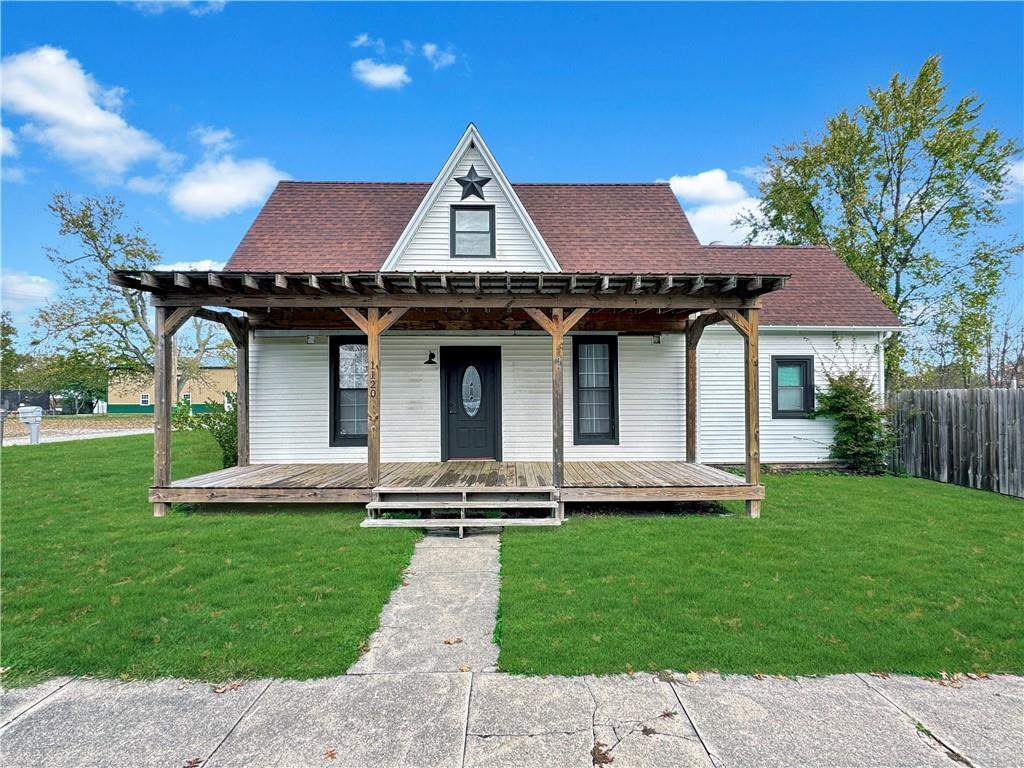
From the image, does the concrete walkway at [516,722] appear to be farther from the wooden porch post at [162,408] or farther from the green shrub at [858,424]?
the green shrub at [858,424]

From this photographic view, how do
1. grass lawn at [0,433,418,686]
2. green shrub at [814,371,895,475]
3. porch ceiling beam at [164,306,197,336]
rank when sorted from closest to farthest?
1. grass lawn at [0,433,418,686]
2. porch ceiling beam at [164,306,197,336]
3. green shrub at [814,371,895,475]

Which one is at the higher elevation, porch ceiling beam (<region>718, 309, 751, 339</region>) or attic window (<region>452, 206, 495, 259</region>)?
attic window (<region>452, 206, 495, 259</region>)

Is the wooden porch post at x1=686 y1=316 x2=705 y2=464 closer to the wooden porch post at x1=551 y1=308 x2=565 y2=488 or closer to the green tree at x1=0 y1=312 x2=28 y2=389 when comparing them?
the wooden porch post at x1=551 y1=308 x2=565 y2=488

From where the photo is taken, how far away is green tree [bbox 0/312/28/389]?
32312 millimetres

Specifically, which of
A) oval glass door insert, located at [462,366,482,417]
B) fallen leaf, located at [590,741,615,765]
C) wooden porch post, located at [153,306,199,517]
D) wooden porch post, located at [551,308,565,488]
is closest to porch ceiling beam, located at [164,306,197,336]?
wooden porch post, located at [153,306,199,517]

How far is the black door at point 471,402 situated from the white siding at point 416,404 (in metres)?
Answer: 0.14

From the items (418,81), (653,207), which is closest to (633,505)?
(653,207)

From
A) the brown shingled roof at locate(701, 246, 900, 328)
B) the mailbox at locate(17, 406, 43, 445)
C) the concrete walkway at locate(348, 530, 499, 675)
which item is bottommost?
the concrete walkway at locate(348, 530, 499, 675)

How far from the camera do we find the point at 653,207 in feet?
39.1

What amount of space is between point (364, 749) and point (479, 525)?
3.93 m

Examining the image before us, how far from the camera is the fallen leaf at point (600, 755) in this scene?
236 cm

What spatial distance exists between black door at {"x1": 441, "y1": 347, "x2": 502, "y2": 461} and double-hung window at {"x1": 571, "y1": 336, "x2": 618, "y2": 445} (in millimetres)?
1587

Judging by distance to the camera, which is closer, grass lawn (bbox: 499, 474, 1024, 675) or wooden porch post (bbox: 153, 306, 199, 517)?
grass lawn (bbox: 499, 474, 1024, 675)

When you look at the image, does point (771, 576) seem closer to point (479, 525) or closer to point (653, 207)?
point (479, 525)
